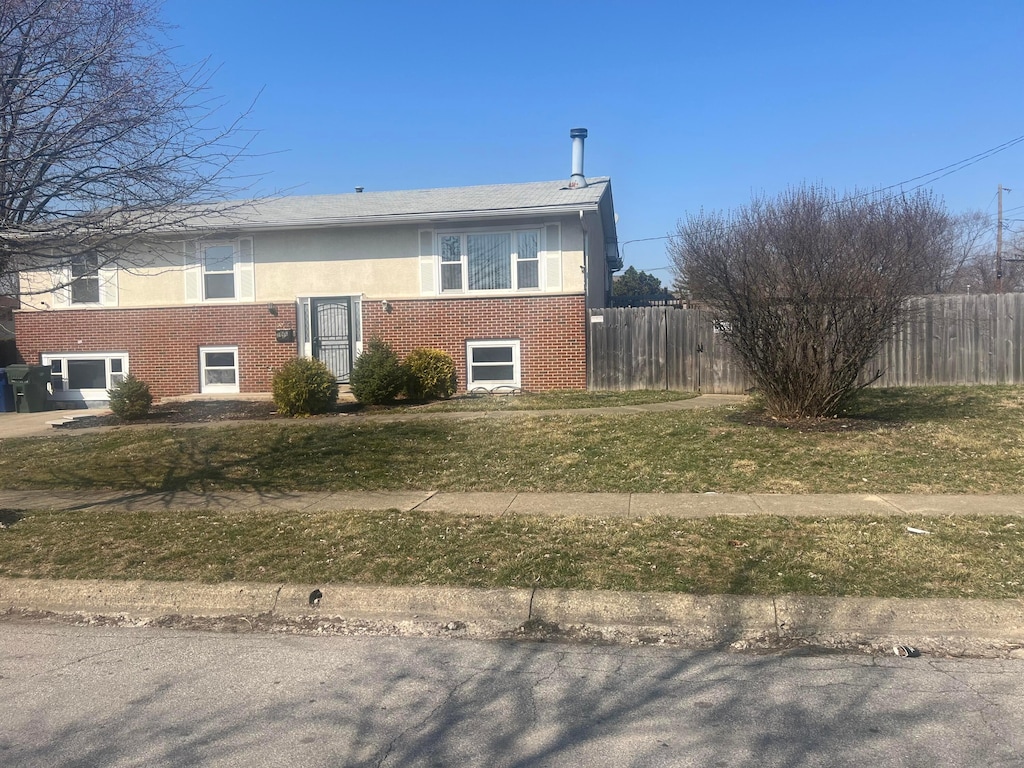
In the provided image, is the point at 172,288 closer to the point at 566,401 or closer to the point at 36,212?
the point at 566,401

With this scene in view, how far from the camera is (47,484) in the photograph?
984 cm

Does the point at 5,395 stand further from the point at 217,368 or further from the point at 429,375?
the point at 429,375

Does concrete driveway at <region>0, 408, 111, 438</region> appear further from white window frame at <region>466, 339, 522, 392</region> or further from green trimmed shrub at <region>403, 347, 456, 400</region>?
white window frame at <region>466, 339, 522, 392</region>

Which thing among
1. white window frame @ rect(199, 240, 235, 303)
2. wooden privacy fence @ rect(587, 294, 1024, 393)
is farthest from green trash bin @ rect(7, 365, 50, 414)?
wooden privacy fence @ rect(587, 294, 1024, 393)

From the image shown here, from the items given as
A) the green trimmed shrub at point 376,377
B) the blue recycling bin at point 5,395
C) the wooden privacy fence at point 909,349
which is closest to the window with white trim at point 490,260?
the wooden privacy fence at point 909,349

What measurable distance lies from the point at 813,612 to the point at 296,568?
11.8ft

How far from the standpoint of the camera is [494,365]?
16.7m

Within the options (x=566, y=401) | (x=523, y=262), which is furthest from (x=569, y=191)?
(x=566, y=401)

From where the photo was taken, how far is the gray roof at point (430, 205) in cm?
1611

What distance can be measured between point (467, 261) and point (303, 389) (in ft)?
16.4

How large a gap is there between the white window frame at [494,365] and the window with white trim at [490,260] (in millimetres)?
1077

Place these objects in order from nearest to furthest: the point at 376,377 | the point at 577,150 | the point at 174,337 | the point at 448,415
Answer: the point at 448,415 → the point at 376,377 → the point at 174,337 → the point at 577,150

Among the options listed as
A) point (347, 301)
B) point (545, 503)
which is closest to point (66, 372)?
point (347, 301)

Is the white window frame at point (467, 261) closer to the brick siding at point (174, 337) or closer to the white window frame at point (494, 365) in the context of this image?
the white window frame at point (494, 365)
